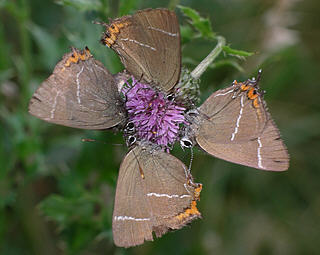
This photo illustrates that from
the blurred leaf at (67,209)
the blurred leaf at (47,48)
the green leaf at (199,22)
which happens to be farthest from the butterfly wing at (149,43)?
the blurred leaf at (47,48)

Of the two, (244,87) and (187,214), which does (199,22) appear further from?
(187,214)

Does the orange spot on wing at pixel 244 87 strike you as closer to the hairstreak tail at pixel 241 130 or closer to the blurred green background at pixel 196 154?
→ the hairstreak tail at pixel 241 130

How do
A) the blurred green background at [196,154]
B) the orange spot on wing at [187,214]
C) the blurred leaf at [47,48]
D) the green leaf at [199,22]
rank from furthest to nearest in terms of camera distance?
1. the blurred leaf at [47,48]
2. the blurred green background at [196,154]
3. the green leaf at [199,22]
4. the orange spot on wing at [187,214]

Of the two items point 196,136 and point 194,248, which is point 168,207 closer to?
point 196,136

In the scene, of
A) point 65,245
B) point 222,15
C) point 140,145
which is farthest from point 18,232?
point 222,15

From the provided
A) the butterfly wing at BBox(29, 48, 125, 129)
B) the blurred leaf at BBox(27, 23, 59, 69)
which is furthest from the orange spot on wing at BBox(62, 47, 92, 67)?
the blurred leaf at BBox(27, 23, 59, 69)

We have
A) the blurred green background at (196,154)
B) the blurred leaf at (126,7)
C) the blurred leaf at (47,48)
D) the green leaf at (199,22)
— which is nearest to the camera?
the green leaf at (199,22)

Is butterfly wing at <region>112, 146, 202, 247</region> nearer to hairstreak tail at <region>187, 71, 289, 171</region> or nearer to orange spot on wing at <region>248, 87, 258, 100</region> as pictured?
hairstreak tail at <region>187, 71, 289, 171</region>
